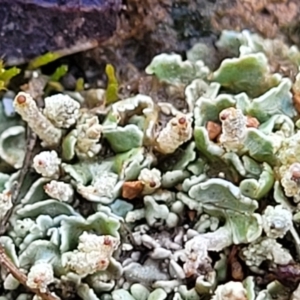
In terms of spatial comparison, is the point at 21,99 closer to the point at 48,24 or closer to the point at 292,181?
the point at 48,24

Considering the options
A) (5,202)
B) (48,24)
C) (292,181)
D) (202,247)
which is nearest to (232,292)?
(202,247)

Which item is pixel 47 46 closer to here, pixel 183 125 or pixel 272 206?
pixel 183 125

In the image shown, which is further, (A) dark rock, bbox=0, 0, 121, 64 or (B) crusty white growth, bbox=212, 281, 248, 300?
(A) dark rock, bbox=0, 0, 121, 64

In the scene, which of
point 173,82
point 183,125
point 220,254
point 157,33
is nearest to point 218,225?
point 220,254

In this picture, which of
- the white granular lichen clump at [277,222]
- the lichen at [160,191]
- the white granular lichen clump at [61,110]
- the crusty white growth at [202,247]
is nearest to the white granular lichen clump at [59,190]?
the lichen at [160,191]

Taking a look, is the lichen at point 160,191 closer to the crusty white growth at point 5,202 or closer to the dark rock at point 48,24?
the crusty white growth at point 5,202

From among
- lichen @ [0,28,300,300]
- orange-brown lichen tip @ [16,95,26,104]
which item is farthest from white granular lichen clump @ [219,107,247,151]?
orange-brown lichen tip @ [16,95,26,104]

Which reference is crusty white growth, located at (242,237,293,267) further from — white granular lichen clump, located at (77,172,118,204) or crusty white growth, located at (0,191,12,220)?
crusty white growth, located at (0,191,12,220)
